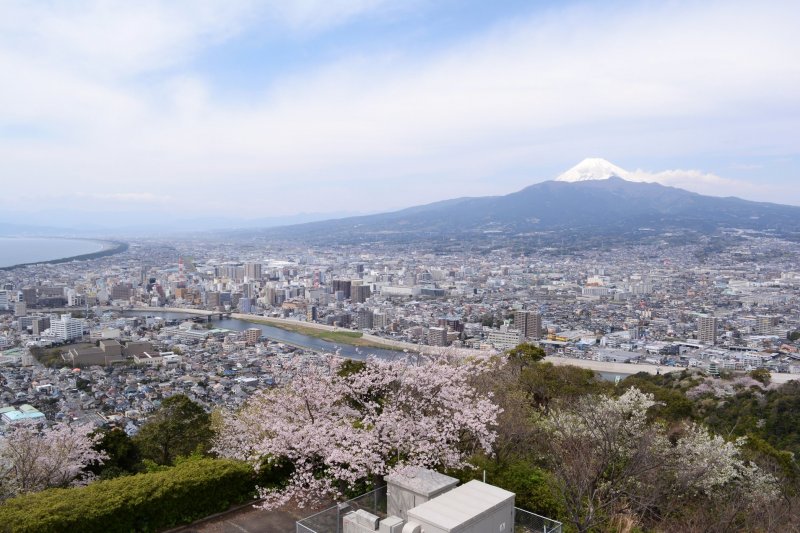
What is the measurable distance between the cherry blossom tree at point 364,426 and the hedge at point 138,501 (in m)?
0.29

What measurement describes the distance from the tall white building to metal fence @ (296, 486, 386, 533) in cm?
2614

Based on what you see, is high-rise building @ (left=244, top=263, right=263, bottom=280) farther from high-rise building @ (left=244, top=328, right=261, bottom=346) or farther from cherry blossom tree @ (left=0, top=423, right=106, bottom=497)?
cherry blossom tree @ (left=0, top=423, right=106, bottom=497)

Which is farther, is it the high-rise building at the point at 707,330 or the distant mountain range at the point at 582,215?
the distant mountain range at the point at 582,215

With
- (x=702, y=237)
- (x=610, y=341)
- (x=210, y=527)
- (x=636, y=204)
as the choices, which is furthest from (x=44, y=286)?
(x=636, y=204)

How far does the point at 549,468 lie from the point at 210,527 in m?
3.06

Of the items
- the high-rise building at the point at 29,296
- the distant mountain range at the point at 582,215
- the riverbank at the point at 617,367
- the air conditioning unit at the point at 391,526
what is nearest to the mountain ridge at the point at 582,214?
the distant mountain range at the point at 582,215

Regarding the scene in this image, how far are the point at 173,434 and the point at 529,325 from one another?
24820 mm

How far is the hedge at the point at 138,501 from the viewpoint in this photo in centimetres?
362

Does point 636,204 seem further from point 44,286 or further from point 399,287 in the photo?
point 44,286

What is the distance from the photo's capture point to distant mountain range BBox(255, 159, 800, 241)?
293 feet

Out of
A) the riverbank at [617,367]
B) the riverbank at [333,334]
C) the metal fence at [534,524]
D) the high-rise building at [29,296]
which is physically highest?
the metal fence at [534,524]

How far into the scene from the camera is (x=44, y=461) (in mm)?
5438

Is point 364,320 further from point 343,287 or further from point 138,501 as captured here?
point 138,501

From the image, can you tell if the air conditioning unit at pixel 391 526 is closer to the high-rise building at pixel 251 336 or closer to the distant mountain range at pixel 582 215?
the high-rise building at pixel 251 336
